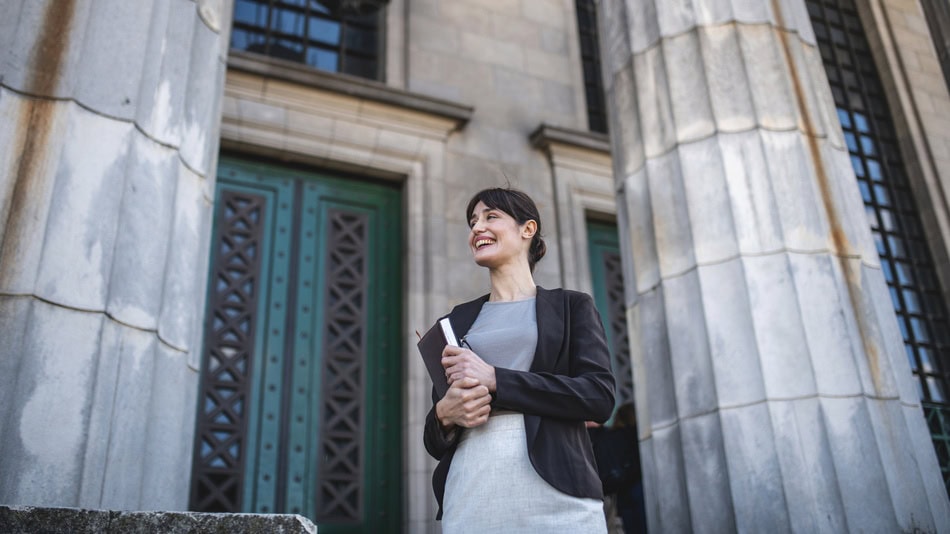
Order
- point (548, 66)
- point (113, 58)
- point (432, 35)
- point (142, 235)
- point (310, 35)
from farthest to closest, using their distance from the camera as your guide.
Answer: point (548, 66) → point (432, 35) → point (310, 35) → point (113, 58) → point (142, 235)

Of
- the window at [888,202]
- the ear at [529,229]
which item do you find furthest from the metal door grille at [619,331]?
the ear at [529,229]

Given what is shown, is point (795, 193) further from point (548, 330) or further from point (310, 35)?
point (310, 35)

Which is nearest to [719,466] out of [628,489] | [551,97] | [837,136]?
[628,489]

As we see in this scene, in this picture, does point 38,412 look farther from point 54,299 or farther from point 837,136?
point 837,136

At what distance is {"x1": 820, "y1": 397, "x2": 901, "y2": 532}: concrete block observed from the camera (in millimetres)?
4723

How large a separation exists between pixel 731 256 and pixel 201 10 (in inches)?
146

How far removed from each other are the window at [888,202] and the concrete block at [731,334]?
5.08 metres

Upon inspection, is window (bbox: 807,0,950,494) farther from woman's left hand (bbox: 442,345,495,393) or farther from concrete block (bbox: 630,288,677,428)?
woman's left hand (bbox: 442,345,495,393)

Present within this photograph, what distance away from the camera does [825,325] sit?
5219mm

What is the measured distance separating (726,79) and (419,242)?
3889 mm

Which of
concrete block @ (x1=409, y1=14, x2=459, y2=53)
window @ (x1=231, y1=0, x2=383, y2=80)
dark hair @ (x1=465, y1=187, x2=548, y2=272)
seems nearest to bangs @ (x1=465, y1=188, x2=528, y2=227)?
dark hair @ (x1=465, y1=187, x2=548, y2=272)

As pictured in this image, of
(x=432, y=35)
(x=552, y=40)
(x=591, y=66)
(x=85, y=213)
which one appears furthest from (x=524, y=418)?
(x=591, y=66)

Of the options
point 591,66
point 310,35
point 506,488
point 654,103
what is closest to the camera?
point 506,488

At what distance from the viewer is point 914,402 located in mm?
5371
